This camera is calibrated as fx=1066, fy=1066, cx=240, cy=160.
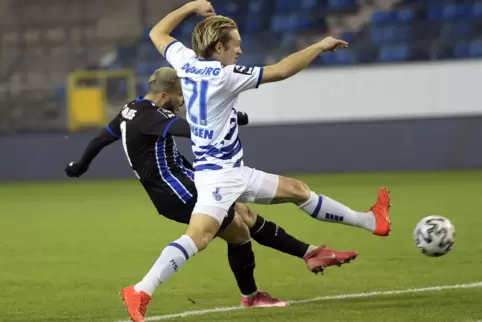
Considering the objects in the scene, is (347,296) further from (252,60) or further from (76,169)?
(252,60)

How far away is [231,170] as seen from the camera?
595cm

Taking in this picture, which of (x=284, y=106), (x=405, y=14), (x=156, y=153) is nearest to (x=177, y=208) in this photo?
(x=156, y=153)

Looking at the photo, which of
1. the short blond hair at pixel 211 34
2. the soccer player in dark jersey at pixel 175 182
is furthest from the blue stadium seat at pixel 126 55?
the short blond hair at pixel 211 34

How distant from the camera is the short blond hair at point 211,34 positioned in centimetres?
583

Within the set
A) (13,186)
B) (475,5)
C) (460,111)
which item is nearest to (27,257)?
(13,186)

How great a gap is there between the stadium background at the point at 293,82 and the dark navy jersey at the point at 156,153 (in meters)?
12.5

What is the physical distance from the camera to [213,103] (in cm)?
586

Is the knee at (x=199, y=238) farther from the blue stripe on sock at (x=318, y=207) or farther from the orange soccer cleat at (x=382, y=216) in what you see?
the orange soccer cleat at (x=382, y=216)

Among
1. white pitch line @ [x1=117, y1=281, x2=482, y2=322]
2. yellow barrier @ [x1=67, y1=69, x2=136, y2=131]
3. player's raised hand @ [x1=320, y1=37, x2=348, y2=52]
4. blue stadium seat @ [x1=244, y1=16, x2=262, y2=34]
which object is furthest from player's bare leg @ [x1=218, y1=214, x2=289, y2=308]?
blue stadium seat @ [x1=244, y1=16, x2=262, y2=34]

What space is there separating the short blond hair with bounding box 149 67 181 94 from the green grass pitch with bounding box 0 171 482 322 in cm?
138

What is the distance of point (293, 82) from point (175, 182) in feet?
46.3

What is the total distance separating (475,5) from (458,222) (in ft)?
33.9

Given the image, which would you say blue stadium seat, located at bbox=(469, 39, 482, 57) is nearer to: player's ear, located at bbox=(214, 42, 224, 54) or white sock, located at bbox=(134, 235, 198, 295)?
player's ear, located at bbox=(214, 42, 224, 54)

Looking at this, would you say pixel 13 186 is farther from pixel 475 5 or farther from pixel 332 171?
pixel 475 5
